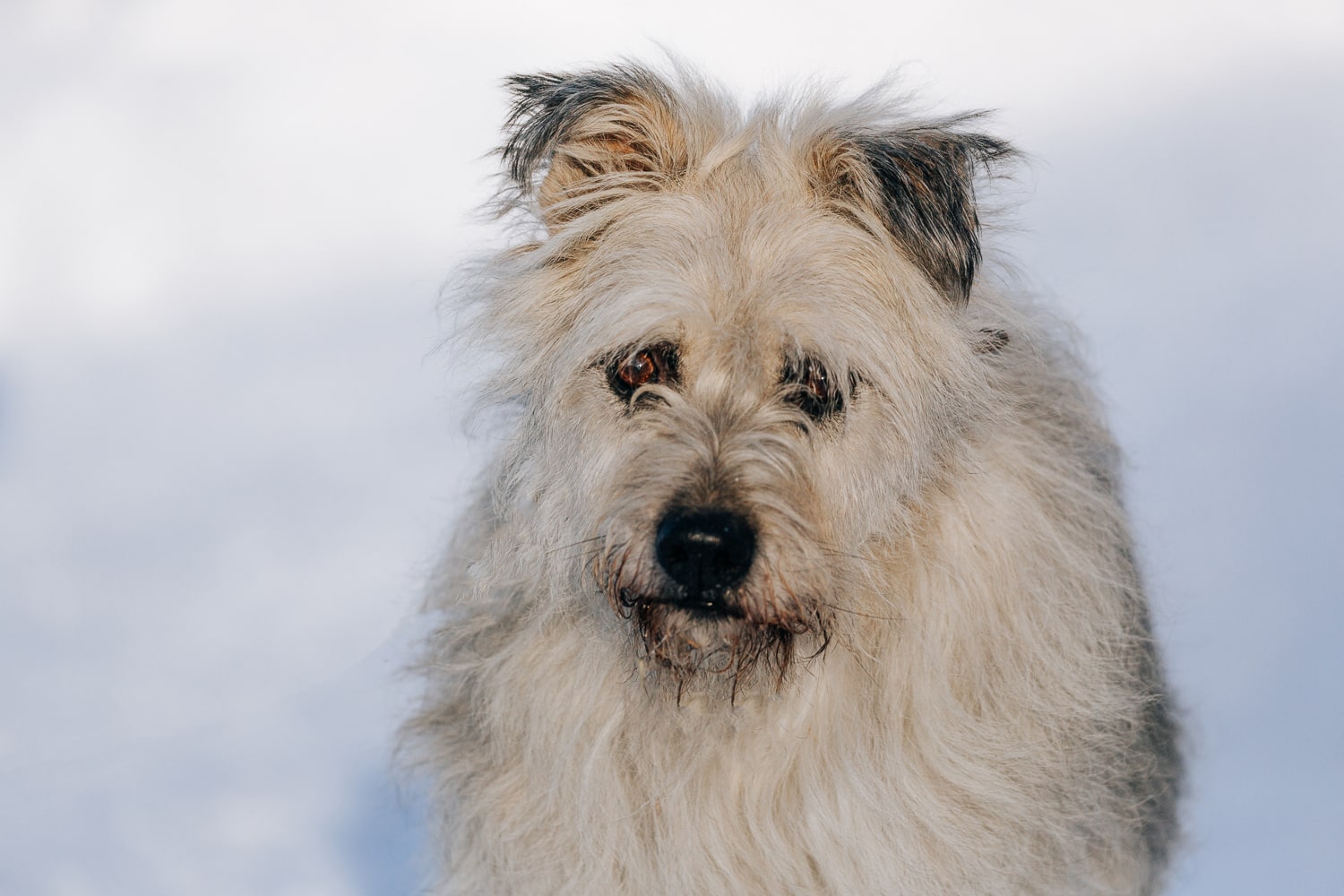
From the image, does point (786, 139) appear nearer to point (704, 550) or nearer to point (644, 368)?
point (644, 368)

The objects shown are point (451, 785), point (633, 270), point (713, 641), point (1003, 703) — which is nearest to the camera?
point (713, 641)

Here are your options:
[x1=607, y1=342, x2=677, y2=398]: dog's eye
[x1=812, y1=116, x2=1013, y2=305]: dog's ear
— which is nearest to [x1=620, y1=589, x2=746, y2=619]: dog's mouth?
[x1=607, y1=342, x2=677, y2=398]: dog's eye

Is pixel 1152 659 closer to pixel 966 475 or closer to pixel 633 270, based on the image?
pixel 966 475

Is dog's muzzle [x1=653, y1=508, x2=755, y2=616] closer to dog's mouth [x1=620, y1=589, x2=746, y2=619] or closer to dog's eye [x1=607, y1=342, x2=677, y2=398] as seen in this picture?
dog's mouth [x1=620, y1=589, x2=746, y2=619]

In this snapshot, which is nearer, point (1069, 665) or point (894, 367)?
point (894, 367)

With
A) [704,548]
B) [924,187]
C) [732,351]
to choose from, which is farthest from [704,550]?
[924,187]

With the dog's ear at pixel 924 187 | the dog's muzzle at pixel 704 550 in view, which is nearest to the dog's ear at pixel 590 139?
the dog's ear at pixel 924 187

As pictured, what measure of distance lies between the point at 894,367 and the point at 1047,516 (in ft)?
1.86

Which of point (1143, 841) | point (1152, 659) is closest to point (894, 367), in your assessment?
point (1152, 659)

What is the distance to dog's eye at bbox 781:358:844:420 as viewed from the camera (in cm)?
260

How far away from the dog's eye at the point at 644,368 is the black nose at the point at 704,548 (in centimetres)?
35

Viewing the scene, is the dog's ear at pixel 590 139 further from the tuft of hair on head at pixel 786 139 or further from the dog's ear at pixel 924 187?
the dog's ear at pixel 924 187

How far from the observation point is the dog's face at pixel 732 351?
2.46 m

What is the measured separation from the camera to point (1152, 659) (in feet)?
11.1
